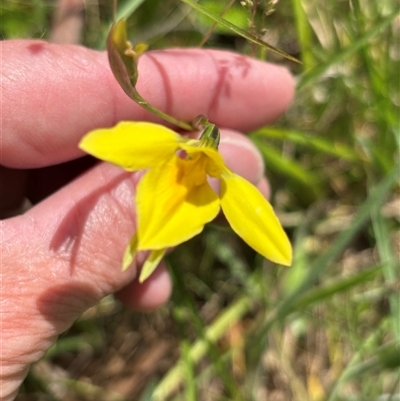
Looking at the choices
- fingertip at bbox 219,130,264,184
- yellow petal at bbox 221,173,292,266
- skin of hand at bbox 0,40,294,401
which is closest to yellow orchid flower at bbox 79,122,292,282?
yellow petal at bbox 221,173,292,266

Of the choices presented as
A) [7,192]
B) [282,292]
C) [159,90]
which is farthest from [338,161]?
[7,192]

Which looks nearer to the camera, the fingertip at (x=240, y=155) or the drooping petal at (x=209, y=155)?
the drooping petal at (x=209, y=155)

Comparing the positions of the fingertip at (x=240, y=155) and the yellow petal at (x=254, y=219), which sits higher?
the yellow petal at (x=254, y=219)

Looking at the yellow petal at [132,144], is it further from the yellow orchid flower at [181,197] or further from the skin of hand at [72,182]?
the skin of hand at [72,182]

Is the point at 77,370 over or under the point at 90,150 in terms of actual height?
under

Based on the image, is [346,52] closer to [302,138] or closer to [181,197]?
[302,138]

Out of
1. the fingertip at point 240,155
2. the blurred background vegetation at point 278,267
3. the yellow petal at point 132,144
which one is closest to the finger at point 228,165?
the fingertip at point 240,155

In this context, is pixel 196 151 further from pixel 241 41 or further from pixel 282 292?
pixel 241 41
